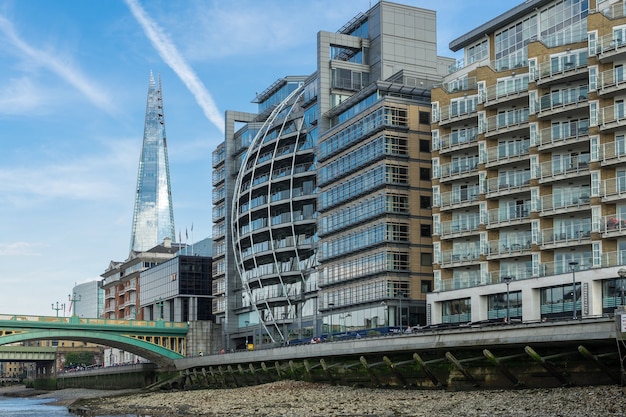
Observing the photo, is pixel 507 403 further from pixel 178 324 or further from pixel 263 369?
pixel 178 324

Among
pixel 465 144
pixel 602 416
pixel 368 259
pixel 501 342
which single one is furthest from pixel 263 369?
pixel 602 416

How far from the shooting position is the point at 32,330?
11825 centimetres

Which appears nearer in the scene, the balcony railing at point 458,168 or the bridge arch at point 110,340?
the balcony railing at point 458,168

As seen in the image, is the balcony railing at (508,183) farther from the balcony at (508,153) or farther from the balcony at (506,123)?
the balcony at (506,123)

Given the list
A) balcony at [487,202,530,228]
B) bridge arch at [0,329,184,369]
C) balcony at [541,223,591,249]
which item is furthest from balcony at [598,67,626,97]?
bridge arch at [0,329,184,369]

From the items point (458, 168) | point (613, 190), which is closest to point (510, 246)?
point (458, 168)

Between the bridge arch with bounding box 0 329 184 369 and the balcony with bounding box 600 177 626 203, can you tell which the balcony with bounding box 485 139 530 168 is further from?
the bridge arch with bounding box 0 329 184 369

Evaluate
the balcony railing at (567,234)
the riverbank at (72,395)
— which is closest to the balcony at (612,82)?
the balcony railing at (567,234)

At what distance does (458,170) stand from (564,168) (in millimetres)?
14364

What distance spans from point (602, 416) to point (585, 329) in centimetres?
1056

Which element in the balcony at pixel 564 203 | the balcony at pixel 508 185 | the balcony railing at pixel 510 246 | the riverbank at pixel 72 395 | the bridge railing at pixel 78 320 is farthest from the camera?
the riverbank at pixel 72 395

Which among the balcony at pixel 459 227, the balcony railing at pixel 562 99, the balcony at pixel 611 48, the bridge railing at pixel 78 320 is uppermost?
the balcony at pixel 611 48

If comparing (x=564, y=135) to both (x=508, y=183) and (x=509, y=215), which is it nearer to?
(x=508, y=183)

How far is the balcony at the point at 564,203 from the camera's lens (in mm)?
78188
